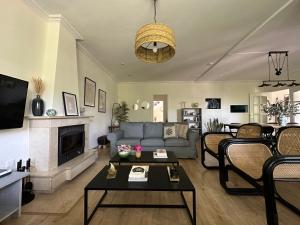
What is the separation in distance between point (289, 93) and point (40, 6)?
9.09 meters

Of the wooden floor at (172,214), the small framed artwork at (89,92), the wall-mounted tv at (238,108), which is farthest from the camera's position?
the wall-mounted tv at (238,108)

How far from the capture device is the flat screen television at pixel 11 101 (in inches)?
83.4

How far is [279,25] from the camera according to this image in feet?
11.0

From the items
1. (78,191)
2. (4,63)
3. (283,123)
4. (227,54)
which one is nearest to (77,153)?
(78,191)

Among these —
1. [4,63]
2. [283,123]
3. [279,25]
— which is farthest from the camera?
[283,123]

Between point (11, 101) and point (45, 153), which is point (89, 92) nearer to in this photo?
point (45, 153)

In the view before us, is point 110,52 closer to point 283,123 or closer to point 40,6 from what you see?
point 40,6

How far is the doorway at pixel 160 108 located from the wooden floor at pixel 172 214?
637 centimetres

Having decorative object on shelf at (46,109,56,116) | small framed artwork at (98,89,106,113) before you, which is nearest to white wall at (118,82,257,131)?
small framed artwork at (98,89,106,113)

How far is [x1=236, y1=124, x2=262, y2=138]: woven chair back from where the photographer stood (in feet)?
11.3

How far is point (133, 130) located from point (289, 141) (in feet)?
11.7

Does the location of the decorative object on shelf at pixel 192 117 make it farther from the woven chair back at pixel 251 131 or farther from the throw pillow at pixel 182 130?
the woven chair back at pixel 251 131

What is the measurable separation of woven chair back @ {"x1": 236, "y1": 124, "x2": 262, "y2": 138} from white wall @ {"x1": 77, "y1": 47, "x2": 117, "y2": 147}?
358 centimetres

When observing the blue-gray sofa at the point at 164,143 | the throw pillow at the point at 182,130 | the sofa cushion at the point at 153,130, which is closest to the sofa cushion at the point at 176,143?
the blue-gray sofa at the point at 164,143
